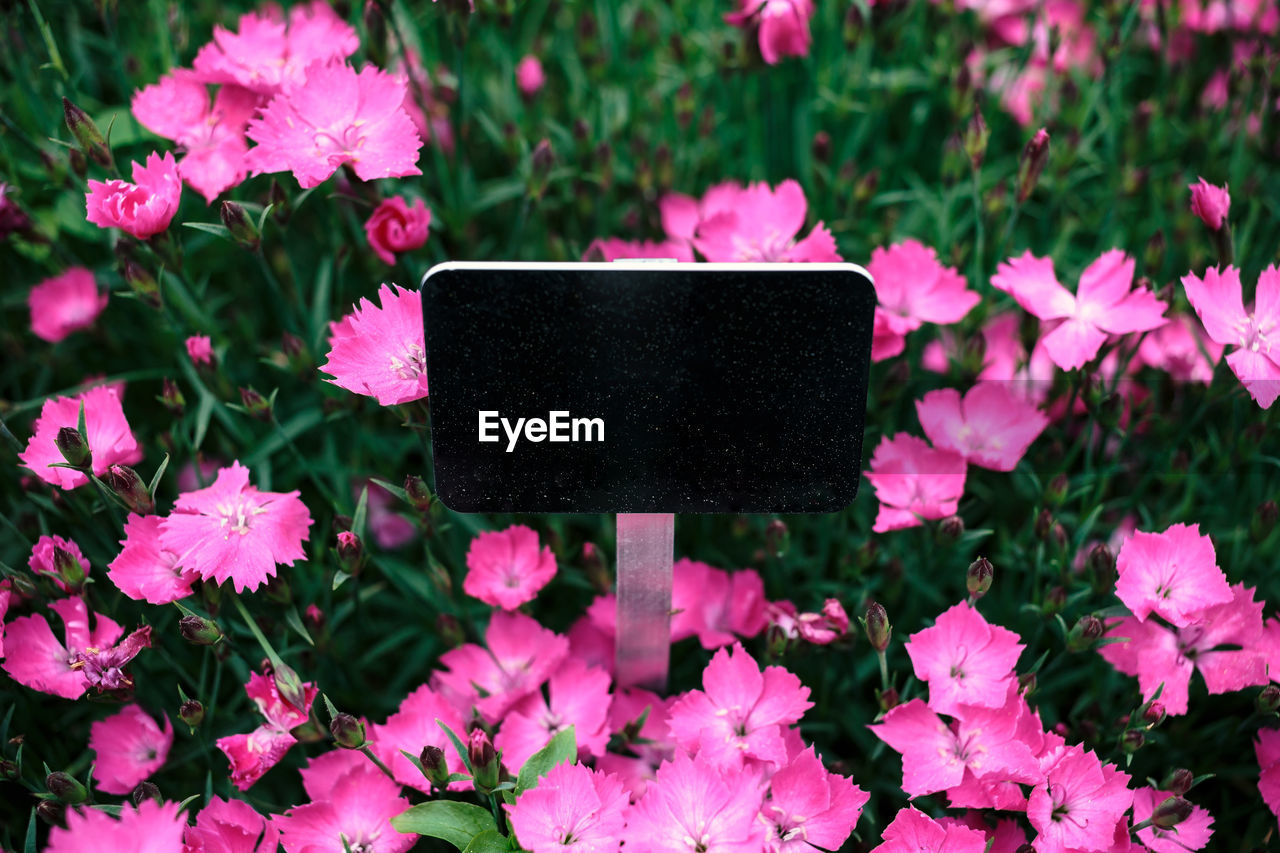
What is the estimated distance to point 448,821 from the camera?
1.04 m

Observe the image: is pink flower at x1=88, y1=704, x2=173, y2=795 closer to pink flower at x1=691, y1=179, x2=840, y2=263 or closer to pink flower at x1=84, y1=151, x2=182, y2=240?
pink flower at x1=84, y1=151, x2=182, y2=240

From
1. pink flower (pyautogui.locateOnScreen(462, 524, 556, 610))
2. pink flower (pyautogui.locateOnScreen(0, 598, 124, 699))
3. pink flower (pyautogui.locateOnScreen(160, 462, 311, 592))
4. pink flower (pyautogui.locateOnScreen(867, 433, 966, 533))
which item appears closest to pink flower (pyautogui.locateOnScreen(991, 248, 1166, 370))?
pink flower (pyautogui.locateOnScreen(867, 433, 966, 533))

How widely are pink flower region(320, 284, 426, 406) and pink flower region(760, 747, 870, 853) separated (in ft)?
1.99

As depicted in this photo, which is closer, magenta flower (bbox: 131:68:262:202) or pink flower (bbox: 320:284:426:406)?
pink flower (bbox: 320:284:426:406)

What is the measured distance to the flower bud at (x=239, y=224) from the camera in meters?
1.16

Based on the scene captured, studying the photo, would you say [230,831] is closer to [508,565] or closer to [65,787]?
[65,787]

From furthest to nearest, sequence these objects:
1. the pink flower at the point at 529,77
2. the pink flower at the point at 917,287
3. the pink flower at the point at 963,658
Answer: the pink flower at the point at 529,77
the pink flower at the point at 917,287
the pink flower at the point at 963,658

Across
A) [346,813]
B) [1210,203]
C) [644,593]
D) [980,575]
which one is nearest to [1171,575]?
[980,575]

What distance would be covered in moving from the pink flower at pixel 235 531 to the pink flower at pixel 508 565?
23 centimetres

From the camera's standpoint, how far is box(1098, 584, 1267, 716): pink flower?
118 cm

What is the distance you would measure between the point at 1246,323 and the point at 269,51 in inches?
54.2

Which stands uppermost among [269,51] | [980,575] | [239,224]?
[269,51]

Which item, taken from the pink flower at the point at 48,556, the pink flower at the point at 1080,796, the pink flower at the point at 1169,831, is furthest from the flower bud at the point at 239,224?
the pink flower at the point at 1169,831

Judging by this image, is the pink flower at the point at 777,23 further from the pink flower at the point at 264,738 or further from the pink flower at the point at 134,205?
the pink flower at the point at 264,738
